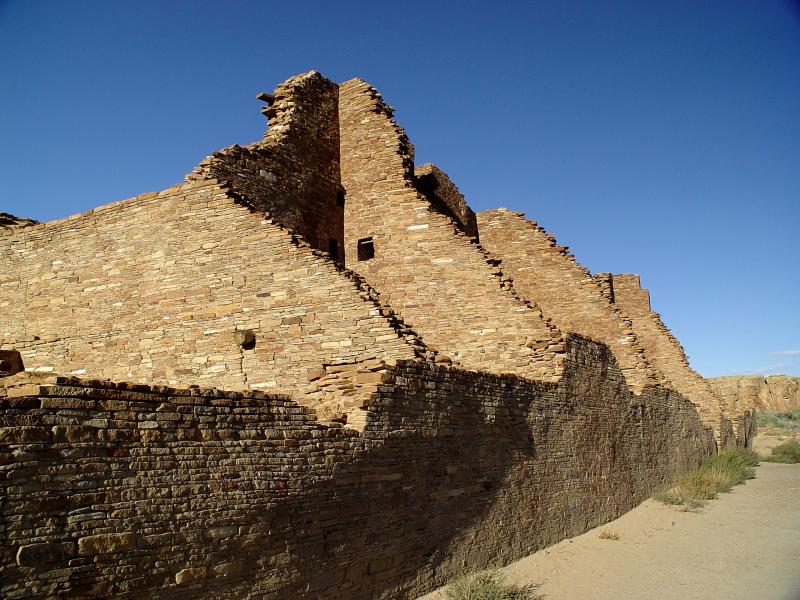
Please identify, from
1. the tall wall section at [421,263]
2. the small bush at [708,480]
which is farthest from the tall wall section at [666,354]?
the tall wall section at [421,263]

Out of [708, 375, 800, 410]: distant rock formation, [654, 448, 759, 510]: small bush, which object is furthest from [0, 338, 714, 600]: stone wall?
[708, 375, 800, 410]: distant rock formation

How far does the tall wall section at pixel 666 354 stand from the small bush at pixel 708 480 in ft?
4.95

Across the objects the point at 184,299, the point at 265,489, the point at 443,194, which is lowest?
the point at 265,489

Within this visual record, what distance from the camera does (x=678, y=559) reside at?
1052 centimetres

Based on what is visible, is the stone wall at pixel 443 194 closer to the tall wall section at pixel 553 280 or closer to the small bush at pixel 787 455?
the tall wall section at pixel 553 280

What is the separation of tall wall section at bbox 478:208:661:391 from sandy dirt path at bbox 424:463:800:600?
5409mm

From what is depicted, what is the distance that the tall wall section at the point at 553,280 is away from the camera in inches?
754

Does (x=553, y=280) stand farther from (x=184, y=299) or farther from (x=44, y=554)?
(x=44, y=554)

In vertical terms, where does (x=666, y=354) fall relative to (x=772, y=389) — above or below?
above

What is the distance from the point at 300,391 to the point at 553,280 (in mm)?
12198

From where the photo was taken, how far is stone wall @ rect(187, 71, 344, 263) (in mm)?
12023

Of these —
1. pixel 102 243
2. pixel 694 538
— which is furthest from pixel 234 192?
pixel 694 538

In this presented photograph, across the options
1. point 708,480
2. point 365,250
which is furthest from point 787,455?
point 365,250

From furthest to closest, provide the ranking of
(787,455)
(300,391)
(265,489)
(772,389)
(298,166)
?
(772,389)
(787,455)
(298,166)
(300,391)
(265,489)
